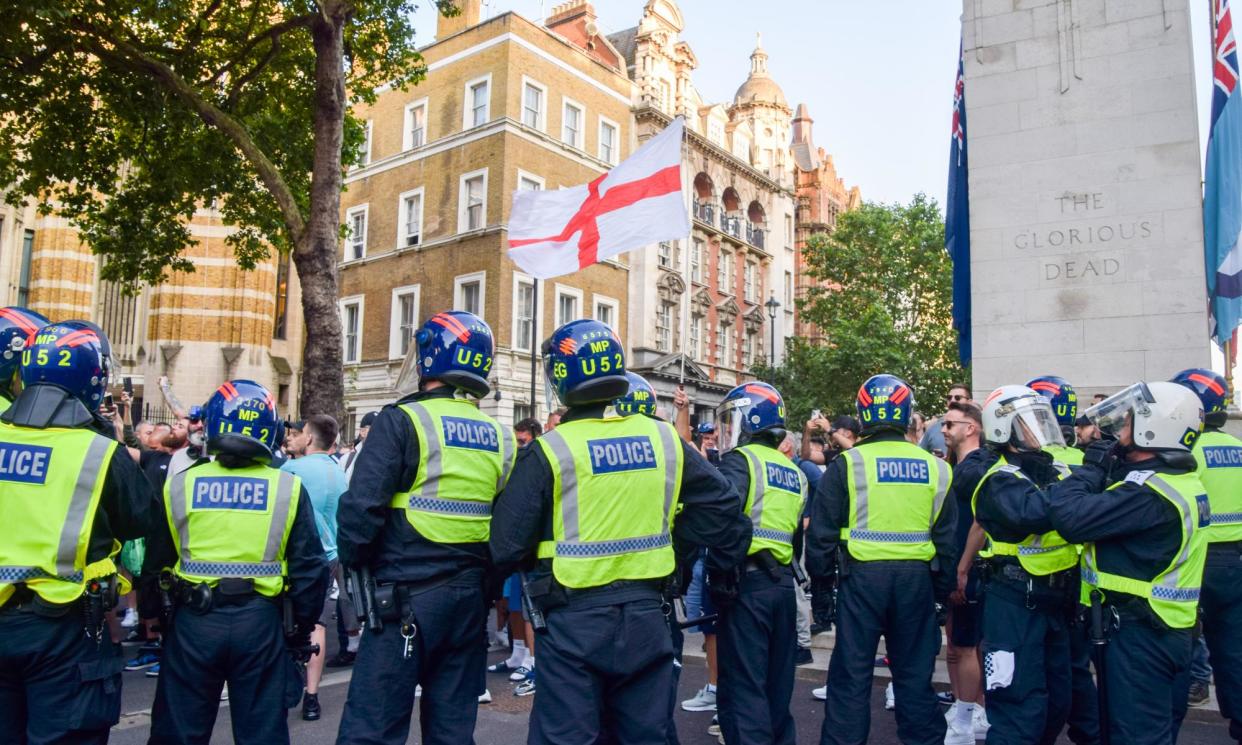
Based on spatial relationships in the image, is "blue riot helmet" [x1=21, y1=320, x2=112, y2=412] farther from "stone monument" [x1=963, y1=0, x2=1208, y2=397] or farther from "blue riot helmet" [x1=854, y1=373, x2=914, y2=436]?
"stone monument" [x1=963, y1=0, x2=1208, y2=397]

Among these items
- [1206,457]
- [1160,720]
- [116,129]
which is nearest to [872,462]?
[1160,720]

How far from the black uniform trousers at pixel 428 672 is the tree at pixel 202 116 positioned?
9.04m

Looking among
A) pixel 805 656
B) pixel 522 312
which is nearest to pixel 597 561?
pixel 805 656

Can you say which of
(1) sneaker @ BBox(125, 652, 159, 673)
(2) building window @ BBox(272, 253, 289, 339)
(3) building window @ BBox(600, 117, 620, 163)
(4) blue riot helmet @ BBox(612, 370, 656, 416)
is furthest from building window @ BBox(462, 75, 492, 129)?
(4) blue riot helmet @ BBox(612, 370, 656, 416)

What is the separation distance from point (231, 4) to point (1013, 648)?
1443 cm

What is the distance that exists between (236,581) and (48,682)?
30.9 inches

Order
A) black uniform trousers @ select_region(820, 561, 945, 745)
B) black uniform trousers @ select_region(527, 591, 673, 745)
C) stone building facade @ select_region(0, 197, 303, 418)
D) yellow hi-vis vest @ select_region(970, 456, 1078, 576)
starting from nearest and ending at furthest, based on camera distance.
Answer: black uniform trousers @ select_region(527, 591, 673, 745)
yellow hi-vis vest @ select_region(970, 456, 1078, 576)
black uniform trousers @ select_region(820, 561, 945, 745)
stone building facade @ select_region(0, 197, 303, 418)

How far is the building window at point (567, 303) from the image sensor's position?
32812 mm

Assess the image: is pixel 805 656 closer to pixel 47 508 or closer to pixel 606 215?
pixel 606 215

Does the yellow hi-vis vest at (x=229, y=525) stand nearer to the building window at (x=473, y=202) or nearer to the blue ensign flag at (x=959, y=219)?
the blue ensign flag at (x=959, y=219)

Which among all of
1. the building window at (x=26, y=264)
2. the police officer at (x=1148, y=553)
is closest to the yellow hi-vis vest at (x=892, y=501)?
the police officer at (x=1148, y=553)

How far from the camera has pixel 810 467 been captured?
9.15 metres

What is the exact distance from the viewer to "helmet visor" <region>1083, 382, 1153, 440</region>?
448cm

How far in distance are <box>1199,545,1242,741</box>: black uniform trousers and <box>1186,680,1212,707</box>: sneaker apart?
159 centimetres
